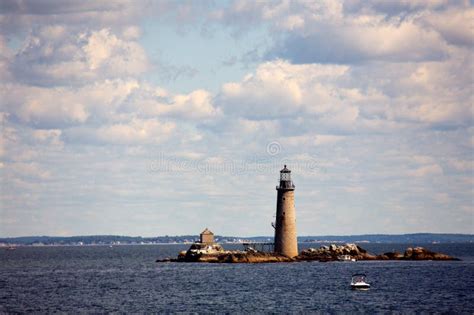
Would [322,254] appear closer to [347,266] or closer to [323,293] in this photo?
[347,266]

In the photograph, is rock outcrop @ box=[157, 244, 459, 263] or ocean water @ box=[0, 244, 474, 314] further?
rock outcrop @ box=[157, 244, 459, 263]

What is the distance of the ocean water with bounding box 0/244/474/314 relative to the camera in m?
70.9

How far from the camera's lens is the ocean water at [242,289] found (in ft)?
233

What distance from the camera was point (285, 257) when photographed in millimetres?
115125

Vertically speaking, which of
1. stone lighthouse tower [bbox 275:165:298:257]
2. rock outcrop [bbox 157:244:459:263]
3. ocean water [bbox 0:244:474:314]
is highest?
stone lighthouse tower [bbox 275:165:298:257]

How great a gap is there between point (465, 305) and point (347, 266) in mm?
49089

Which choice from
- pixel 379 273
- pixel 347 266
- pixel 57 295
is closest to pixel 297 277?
pixel 379 273

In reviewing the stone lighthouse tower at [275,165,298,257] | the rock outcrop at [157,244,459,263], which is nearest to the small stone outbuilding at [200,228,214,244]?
the rock outcrop at [157,244,459,263]

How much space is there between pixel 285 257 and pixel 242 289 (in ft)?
99.1

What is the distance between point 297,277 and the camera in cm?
10031

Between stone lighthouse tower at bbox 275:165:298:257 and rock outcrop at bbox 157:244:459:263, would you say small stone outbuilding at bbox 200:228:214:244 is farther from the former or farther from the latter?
stone lighthouse tower at bbox 275:165:298:257

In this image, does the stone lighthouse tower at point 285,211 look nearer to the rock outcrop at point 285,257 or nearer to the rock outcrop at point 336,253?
the rock outcrop at point 285,257

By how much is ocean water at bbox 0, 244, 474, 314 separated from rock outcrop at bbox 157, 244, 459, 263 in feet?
5.67

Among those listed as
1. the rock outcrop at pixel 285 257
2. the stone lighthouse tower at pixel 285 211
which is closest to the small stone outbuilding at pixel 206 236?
the rock outcrop at pixel 285 257
